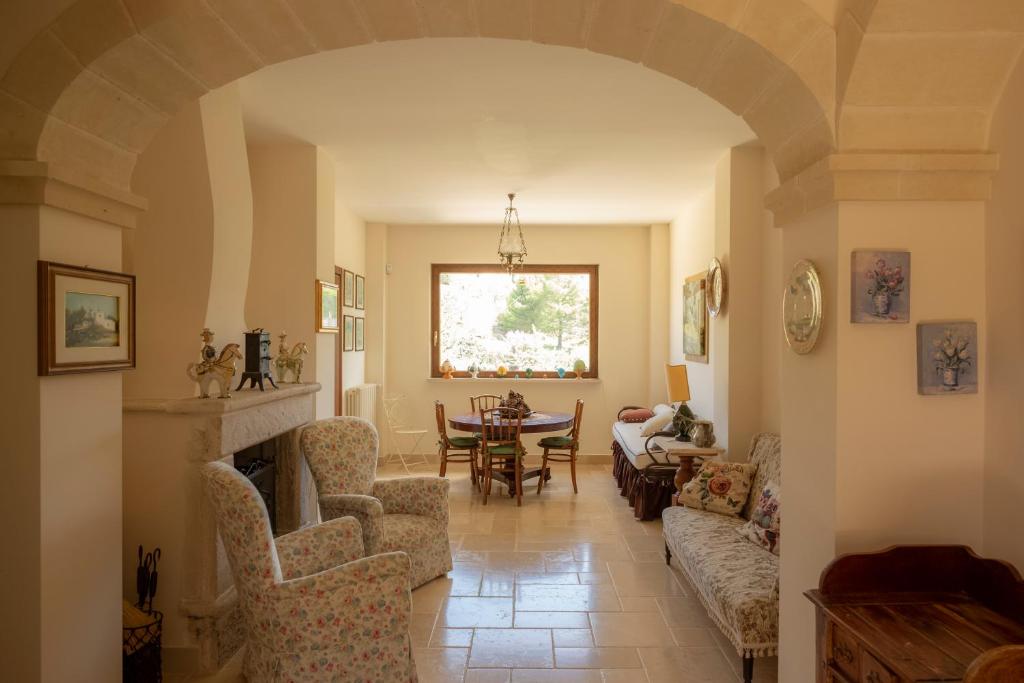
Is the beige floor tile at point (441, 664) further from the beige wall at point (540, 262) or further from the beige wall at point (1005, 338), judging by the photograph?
the beige wall at point (540, 262)

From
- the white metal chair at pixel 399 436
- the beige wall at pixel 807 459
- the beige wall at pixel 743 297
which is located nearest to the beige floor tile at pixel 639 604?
the beige wall at pixel 807 459

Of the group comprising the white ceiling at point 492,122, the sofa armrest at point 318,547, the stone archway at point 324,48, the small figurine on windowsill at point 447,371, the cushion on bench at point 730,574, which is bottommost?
the cushion on bench at point 730,574

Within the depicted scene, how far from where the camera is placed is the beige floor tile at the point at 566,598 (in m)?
3.81

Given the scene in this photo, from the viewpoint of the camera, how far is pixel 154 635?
2887 mm

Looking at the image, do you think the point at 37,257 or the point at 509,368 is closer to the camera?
the point at 37,257

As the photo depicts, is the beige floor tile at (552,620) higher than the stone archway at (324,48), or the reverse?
the stone archway at (324,48)

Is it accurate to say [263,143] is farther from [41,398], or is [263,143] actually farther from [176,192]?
[41,398]

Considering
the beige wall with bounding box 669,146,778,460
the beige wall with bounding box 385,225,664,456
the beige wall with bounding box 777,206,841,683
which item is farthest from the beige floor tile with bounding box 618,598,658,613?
the beige wall with bounding box 385,225,664,456

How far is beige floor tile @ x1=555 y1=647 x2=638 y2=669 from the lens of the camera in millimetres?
3129

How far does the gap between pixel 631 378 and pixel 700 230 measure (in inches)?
96.1

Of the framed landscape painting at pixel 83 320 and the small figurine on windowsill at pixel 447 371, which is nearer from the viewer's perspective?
the framed landscape painting at pixel 83 320

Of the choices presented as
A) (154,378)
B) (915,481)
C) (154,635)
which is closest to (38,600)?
(154,635)

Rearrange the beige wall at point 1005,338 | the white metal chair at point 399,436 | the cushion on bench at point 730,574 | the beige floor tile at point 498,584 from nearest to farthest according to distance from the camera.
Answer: the beige wall at point 1005,338 < the cushion on bench at point 730,574 < the beige floor tile at point 498,584 < the white metal chair at point 399,436

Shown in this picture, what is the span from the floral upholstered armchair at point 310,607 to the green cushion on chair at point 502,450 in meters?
3.65
